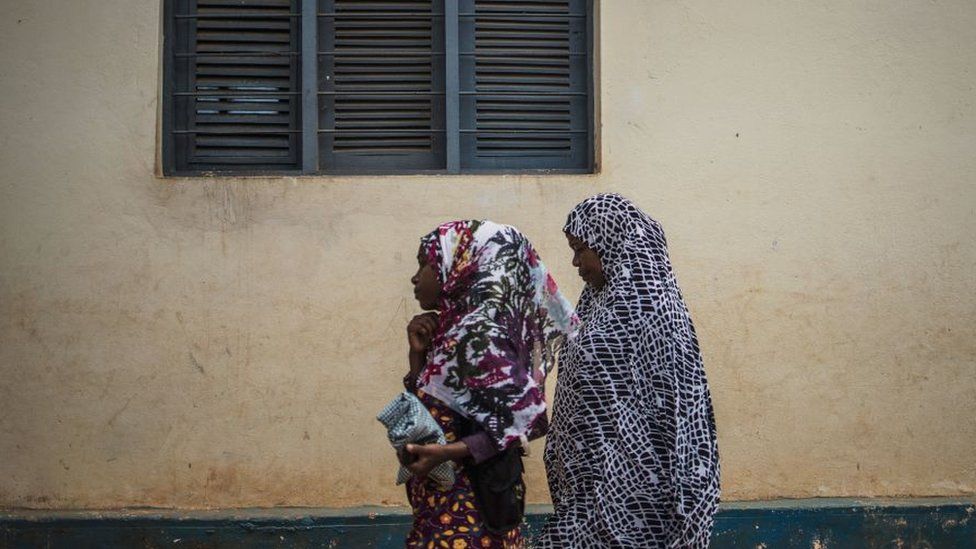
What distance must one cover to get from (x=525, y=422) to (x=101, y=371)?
2884 mm

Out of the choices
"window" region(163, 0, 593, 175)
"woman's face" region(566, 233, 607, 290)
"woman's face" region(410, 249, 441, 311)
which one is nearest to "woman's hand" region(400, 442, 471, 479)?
"woman's face" region(410, 249, 441, 311)

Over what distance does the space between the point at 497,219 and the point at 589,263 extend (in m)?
1.91

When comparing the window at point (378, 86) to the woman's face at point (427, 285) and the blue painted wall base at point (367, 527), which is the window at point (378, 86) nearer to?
the blue painted wall base at point (367, 527)

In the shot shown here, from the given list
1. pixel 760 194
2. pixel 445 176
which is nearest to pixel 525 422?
pixel 445 176

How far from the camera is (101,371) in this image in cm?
535

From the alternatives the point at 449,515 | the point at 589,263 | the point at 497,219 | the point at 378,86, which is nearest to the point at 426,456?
the point at 449,515

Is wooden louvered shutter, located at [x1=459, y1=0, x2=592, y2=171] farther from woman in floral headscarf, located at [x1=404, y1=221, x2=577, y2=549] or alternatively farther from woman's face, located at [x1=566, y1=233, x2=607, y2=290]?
woman in floral headscarf, located at [x1=404, y1=221, x2=577, y2=549]

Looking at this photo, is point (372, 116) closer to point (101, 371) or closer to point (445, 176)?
point (445, 176)

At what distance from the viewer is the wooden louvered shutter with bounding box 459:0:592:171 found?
18.7 feet

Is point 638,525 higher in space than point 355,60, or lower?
lower

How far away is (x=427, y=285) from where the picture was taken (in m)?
3.41

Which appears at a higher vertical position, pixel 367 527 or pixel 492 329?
pixel 492 329

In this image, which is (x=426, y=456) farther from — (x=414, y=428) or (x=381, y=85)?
(x=381, y=85)

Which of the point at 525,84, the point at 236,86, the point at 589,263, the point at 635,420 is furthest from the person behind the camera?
the point at 525,84
